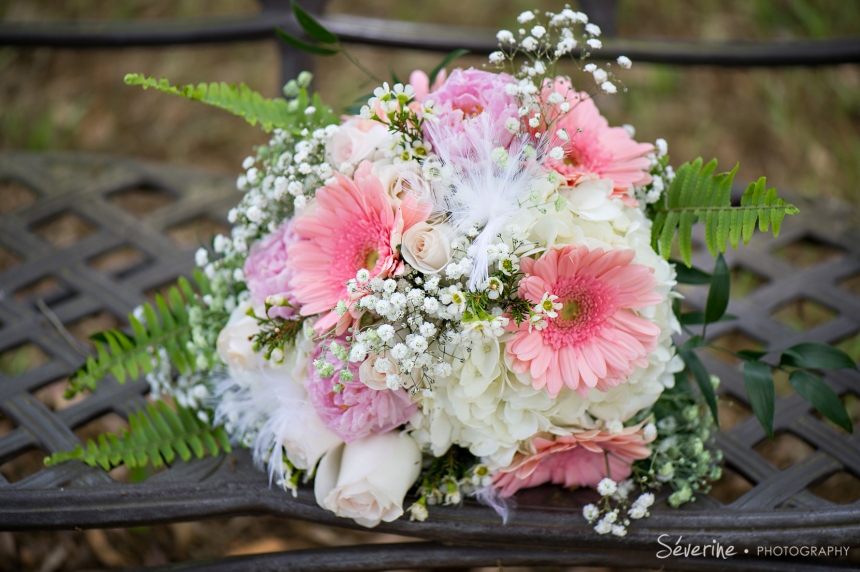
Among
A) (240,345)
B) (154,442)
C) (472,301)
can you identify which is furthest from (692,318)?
(154,442)

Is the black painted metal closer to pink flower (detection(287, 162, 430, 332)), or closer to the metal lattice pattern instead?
the metal lattice pattern

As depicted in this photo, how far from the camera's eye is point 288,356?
878mm

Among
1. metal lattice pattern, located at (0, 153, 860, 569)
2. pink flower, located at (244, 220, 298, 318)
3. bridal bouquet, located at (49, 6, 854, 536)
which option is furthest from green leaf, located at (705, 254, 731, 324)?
pink flower, located at (244, 220, 298, 318)

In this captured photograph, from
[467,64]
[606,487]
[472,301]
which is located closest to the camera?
[472,301]

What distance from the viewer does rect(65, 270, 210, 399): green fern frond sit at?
1.00 metres

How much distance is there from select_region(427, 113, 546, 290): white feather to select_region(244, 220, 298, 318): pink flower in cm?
20

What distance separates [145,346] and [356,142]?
45 centimetres

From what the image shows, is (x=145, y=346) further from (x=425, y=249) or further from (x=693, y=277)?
(x=693, y=277)

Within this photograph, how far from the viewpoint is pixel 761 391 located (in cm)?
91

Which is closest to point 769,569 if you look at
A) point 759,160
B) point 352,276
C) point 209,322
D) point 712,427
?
point 712,427

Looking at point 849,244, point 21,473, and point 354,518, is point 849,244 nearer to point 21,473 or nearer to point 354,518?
point 354,518

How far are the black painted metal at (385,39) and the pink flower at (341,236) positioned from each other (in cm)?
70

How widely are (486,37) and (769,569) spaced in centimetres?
107

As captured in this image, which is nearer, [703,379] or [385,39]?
[703,379]
